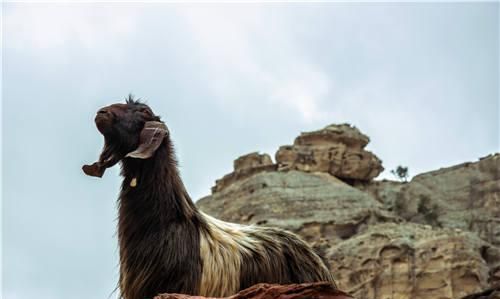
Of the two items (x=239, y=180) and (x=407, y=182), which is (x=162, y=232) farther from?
(x=407, y=182)

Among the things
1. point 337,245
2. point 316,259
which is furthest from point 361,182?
point 316,259

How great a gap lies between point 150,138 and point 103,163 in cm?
48

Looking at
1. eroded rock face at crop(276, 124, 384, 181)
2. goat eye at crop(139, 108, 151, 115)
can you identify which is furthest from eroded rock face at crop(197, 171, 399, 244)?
goat eye at crop(139, 108, 151, 115)

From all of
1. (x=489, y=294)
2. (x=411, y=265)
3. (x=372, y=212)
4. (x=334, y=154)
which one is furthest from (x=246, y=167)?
(x=489, y=294)

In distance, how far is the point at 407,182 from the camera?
66250 mm

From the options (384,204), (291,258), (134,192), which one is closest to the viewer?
(134,192)

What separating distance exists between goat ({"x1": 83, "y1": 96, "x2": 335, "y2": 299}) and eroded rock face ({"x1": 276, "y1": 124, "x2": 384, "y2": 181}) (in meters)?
54.0

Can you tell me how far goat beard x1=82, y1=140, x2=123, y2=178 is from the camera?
766 cm

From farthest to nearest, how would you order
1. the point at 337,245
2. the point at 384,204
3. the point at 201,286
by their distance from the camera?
the point at 384,204, the point at 337,245, the point at 201,286

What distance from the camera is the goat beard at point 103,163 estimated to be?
302 inches

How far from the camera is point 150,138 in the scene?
7809 mm

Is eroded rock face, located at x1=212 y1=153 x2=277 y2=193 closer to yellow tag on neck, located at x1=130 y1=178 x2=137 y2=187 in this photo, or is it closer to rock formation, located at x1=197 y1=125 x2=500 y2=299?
rock formation, located at x1=197 y1=125 x2=500 y2=299

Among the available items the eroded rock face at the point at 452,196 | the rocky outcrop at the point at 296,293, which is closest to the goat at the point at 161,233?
the rocky outcrop at the point at 296,293

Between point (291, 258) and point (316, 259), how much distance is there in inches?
14.3
